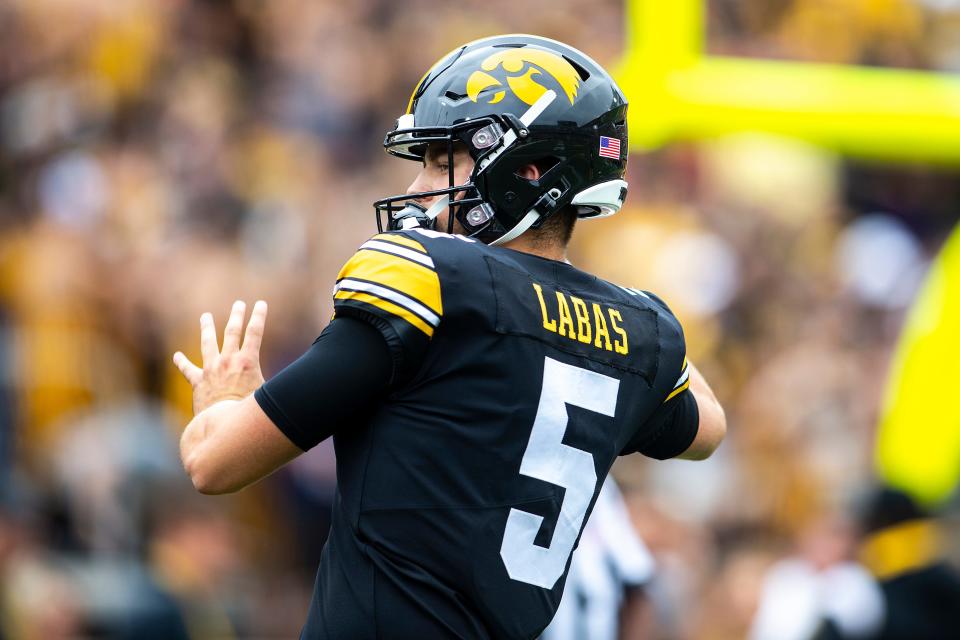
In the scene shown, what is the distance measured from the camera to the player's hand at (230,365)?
9.37 ft

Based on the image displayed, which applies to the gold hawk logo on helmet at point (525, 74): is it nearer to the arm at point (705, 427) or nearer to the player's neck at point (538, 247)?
the player's neck at point (538, 247)

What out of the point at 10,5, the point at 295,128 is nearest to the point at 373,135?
the point at 295,128

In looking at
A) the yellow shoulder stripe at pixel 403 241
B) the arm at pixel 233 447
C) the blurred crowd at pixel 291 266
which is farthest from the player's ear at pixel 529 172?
the blurred crowd at pixel 291 266

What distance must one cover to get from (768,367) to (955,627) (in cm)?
351

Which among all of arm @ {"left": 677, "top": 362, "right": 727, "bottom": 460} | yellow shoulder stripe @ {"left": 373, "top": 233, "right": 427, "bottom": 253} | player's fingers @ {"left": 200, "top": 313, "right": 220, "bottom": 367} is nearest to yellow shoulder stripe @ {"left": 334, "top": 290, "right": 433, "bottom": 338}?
yellow shoulder stripe @ {"left": 373, "top": 233, "right": 427, "bottom": 253}

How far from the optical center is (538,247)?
301cm

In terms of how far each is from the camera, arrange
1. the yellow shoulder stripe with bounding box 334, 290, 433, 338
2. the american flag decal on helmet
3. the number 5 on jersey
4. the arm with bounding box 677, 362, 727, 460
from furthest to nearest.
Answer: the arm with bounding box 677, 362, 727, 460, the american flag decal on helmet, the number 5 on jersey, the yellow shoulder stripe with bounding box 334, 290, 433, 338

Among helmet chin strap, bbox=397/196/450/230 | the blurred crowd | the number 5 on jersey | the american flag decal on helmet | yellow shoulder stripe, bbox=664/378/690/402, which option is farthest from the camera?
the blurred crowd

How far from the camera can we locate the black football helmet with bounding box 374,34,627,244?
2.90 metres

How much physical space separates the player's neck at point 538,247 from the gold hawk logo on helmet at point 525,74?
0.27m

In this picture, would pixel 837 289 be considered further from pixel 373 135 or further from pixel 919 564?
pixel 919 564

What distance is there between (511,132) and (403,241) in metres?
0.34

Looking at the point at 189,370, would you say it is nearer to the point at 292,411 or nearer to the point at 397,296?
the point at 292,411

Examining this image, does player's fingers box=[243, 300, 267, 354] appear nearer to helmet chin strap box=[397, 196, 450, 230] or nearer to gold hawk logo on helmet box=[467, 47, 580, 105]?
helmet chin strap box=[397, 196, 450, 230]
